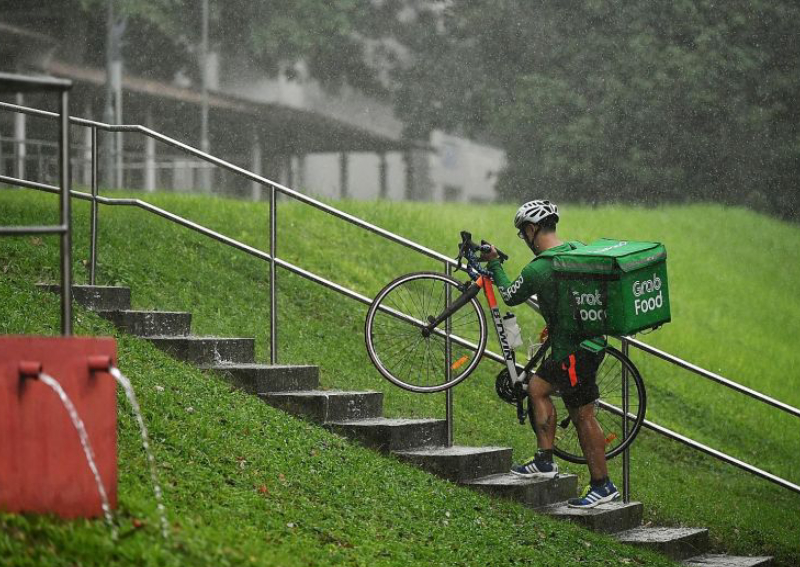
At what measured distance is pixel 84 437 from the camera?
17.8ft

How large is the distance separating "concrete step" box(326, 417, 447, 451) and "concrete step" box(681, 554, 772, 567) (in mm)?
1959

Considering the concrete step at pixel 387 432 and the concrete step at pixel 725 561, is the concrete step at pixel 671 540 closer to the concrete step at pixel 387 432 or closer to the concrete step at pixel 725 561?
the concrete step at pixel 725 561

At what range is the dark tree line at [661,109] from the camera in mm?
30109

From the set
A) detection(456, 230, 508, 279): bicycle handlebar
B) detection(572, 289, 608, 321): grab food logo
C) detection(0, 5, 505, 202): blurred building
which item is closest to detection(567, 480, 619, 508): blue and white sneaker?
detection(572, 289, 608, 321): grab food logo

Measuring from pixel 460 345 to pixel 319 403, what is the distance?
41.3 inches

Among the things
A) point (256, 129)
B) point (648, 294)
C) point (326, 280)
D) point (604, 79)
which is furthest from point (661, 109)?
point (648, 294)

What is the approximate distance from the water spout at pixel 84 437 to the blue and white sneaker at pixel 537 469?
3739 mm

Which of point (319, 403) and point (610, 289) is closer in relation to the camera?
point (610, 289)

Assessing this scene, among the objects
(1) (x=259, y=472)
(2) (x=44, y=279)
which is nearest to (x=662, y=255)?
(1) (x=259, y=472)

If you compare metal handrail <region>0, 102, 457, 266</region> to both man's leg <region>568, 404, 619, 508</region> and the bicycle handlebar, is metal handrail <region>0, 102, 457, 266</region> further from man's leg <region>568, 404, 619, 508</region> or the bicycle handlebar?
man's leg <region>568, 404, 619, 508</region>

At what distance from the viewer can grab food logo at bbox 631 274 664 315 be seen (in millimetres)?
7836

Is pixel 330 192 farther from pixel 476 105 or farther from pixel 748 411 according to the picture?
pixel 476 105

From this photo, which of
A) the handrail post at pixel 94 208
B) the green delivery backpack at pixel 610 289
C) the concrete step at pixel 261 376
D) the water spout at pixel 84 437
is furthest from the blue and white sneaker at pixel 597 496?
the water spout at pixel 84 437

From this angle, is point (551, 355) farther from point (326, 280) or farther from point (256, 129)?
point (256, 129)
